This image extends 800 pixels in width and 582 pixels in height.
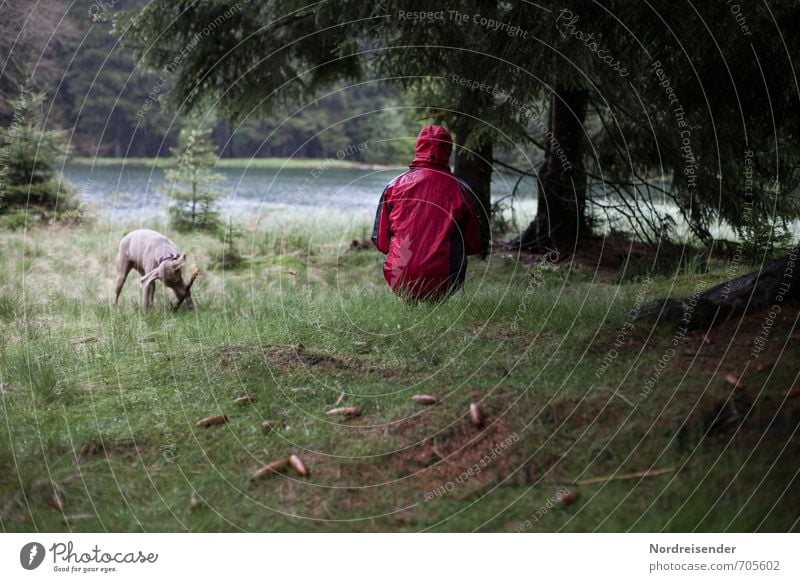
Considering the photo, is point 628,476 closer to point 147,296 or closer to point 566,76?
point 566,76

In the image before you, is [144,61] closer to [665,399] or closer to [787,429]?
[665,399]

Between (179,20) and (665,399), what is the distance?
628cm

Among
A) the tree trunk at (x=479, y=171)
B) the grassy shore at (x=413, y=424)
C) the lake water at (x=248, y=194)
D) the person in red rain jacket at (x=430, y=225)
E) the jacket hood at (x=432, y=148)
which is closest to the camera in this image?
the grassy shore at (x=413, y=424)

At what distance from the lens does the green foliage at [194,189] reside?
11.0 m

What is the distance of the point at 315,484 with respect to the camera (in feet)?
10.0

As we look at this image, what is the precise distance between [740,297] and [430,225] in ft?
7.55

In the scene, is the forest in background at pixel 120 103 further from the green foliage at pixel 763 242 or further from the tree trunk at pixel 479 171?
the green foliage at pixel 763 242

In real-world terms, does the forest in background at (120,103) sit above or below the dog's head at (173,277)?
above

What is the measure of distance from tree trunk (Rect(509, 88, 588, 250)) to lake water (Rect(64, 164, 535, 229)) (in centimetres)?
349

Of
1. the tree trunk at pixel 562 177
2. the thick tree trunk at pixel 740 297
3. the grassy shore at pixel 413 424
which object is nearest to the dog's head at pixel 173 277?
the grassy shore at pixel 413 424

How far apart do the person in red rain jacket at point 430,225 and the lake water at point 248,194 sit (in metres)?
5.73
